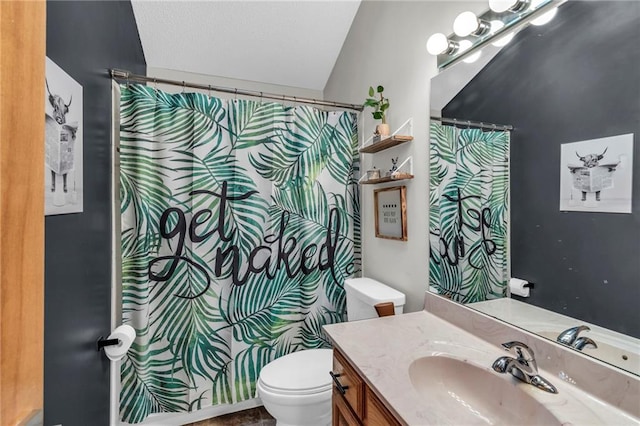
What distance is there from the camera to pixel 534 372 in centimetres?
84

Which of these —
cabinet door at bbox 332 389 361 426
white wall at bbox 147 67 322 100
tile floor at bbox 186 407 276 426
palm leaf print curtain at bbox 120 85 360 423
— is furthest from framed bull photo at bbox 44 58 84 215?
tile floor at bbox 186 407 276 426

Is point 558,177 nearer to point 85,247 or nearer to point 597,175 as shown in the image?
point 597,175

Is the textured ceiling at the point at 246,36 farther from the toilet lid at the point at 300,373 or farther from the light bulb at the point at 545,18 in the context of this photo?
the toilet lid at the point at 300,373

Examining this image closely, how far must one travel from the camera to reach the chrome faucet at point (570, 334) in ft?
2.78

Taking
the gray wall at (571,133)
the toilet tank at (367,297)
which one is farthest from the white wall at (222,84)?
the gray wall at (571,133)

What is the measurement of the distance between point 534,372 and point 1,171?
1233 mm

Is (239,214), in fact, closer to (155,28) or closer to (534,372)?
(155,28)

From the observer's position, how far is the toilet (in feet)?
4.66

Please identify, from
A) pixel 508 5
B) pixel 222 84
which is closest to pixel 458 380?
pixel 508 5

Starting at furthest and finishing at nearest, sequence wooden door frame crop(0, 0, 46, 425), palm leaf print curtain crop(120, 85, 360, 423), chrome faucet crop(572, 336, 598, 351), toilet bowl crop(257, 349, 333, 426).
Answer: palm leaf print curtain crop(120, 85, 360, 423) < toilet bowl crop(257, 349, 333, 426) < chrome faucet crop(572, 336, 598, 351) < wooden door frame crop(0, 0, 46, 425)

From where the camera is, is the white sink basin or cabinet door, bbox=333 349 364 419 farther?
cabinet door, bbox=333 349 364 419

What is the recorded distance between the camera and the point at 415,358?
977 mm

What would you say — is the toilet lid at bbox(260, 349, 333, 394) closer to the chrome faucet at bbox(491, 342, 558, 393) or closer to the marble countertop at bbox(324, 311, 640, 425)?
the marble countertop at bbox(324, 311, 640, 425)

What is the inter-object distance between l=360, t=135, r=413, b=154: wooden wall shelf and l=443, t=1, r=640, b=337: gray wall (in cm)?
45
